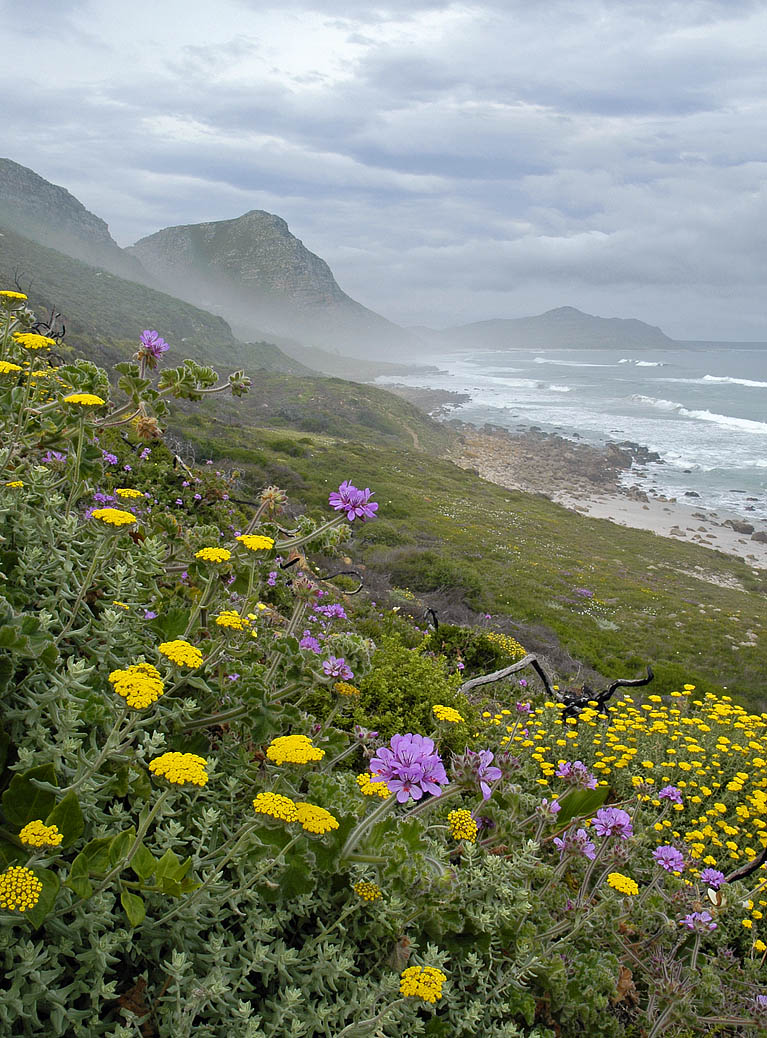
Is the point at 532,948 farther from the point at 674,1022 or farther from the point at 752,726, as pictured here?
the point at 752,726

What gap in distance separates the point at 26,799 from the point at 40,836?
7.5 inches

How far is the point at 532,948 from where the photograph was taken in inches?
84.3

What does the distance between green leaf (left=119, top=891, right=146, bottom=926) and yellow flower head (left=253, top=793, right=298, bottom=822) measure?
32 cm

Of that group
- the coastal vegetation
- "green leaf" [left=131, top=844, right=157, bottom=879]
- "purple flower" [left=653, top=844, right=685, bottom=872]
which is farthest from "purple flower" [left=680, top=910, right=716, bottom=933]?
"green leaf" [left=131, top=844, right=157, bottom=879]

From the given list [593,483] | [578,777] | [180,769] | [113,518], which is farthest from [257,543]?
[593,483]

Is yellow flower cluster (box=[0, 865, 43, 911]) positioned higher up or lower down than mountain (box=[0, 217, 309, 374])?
lower down

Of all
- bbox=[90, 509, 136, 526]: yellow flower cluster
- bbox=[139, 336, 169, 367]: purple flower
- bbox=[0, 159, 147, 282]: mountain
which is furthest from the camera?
bbox=[0, 159, 147, 282]: mountain

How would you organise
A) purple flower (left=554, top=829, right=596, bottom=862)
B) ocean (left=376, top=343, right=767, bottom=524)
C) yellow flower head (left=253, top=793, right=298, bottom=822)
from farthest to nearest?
ocean (left=376, top=343, right=767, bottom=524)
purple flower (left=554, top=829, right=596, bottom=862)
yellow flower head (left=253, top=793, right=298, bottom=822)

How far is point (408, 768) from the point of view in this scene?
1.94m

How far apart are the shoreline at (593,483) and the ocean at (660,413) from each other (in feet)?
7.66

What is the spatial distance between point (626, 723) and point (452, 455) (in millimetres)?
52442

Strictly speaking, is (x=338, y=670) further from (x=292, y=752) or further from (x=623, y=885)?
(x=623, y=885)

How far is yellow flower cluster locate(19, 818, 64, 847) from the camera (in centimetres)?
136

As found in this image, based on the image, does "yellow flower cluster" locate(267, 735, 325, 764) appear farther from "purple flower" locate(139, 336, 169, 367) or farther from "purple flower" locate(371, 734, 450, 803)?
"purple flower" locate(139, 336, 169, 367)
